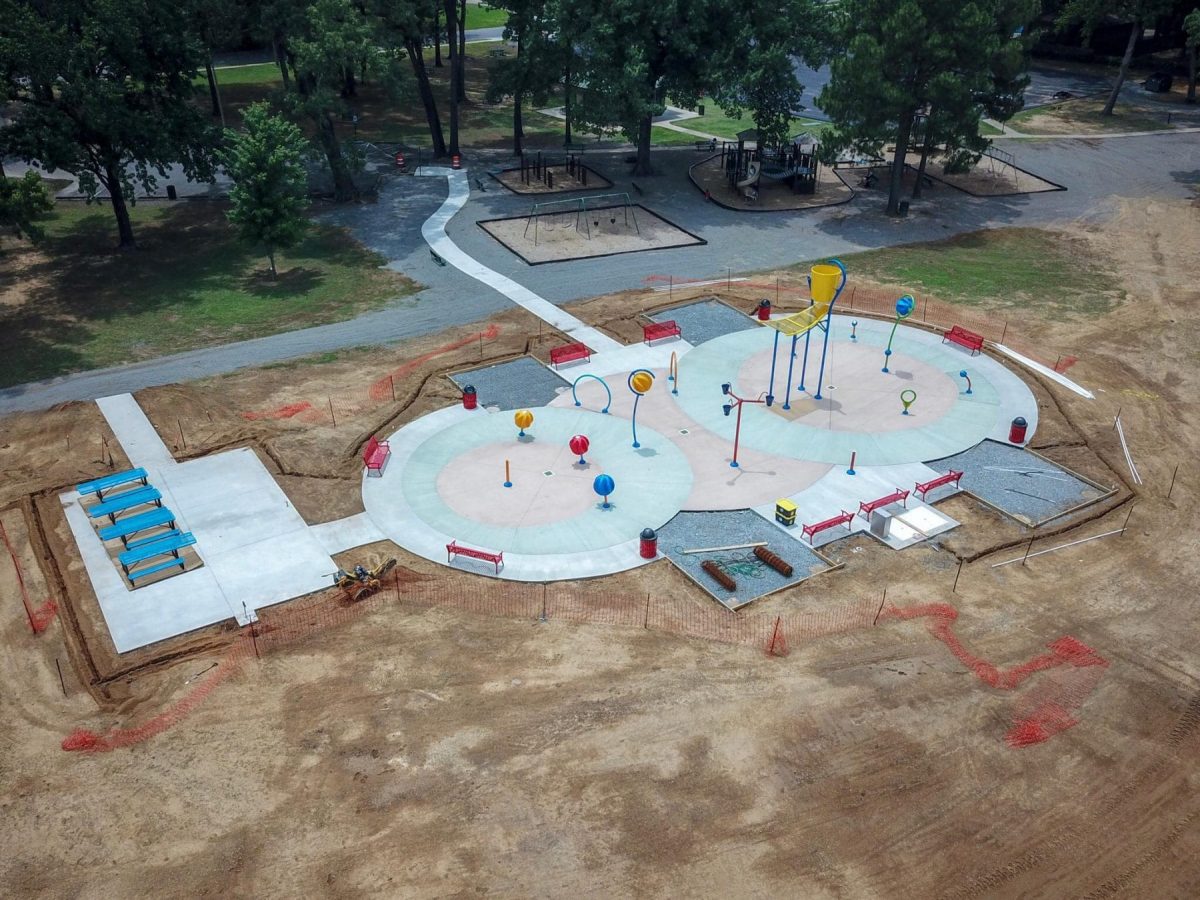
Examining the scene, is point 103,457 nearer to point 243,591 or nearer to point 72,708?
point 243,591

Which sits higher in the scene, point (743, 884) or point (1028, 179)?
point (1028, 179)

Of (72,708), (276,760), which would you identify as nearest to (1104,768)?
(276,760)

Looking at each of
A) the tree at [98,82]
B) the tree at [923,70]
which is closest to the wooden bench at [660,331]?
the tree at [923,70]

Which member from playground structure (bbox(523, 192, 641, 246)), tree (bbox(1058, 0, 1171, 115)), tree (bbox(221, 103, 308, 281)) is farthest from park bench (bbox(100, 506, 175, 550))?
tree (bbox(1058, 0, 1171, 115))

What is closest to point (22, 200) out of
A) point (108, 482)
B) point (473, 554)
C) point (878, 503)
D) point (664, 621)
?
point (108, 482)

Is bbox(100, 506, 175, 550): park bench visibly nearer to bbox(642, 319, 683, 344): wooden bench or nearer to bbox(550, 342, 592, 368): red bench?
bbox(550, 342, 592, 368): red bench

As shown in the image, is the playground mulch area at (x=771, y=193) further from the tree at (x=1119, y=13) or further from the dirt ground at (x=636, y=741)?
the dirt ground at (x=636, y=741)

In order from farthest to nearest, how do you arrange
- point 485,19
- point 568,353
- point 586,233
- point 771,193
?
1. point 485,19
2. point 771,193
3. point 586,233
4. point 568,353

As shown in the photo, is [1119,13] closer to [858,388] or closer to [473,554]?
[858,388]
